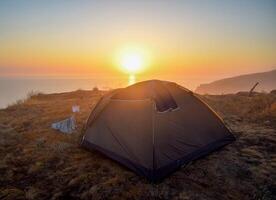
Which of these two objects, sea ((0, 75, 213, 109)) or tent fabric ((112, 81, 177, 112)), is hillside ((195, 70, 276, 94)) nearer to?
sea ((0, 75, 213, 109))

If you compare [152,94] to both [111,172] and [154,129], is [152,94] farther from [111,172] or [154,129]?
[111,172]

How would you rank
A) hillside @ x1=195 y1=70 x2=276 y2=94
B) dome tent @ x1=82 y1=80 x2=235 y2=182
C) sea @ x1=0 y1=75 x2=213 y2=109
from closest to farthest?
dome tent @ x1=82 y1=80 x2=235 y2=182 < sea @ x1=0 y1=75 x2=213 y2=109 < hillside @ x1=195 y1=70 x2=276 y2=94

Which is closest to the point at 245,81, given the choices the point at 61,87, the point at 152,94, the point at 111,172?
the point at 61,87

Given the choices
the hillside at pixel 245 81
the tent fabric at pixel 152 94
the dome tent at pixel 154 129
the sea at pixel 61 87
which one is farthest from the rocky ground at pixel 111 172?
the hillside at pixel 245 81

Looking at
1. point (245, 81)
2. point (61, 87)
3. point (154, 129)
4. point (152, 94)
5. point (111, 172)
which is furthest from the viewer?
point (245, 81)

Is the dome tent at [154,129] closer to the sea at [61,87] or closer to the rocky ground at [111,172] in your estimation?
the rocky ground at [111,172]

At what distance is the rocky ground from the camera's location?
438 cm

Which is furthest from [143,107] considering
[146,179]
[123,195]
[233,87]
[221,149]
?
[233,87]

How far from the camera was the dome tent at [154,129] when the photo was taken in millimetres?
4941

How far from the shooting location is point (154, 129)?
5055 mm

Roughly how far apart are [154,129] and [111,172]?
138cm

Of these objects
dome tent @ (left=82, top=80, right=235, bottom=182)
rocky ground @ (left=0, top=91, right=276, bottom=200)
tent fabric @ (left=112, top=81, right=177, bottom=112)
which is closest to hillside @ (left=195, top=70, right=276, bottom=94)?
rocky ground @ (left=0, top=91, right=276, bottom=200)

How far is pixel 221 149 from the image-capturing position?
6.31 m

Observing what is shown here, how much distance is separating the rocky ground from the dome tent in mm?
280
